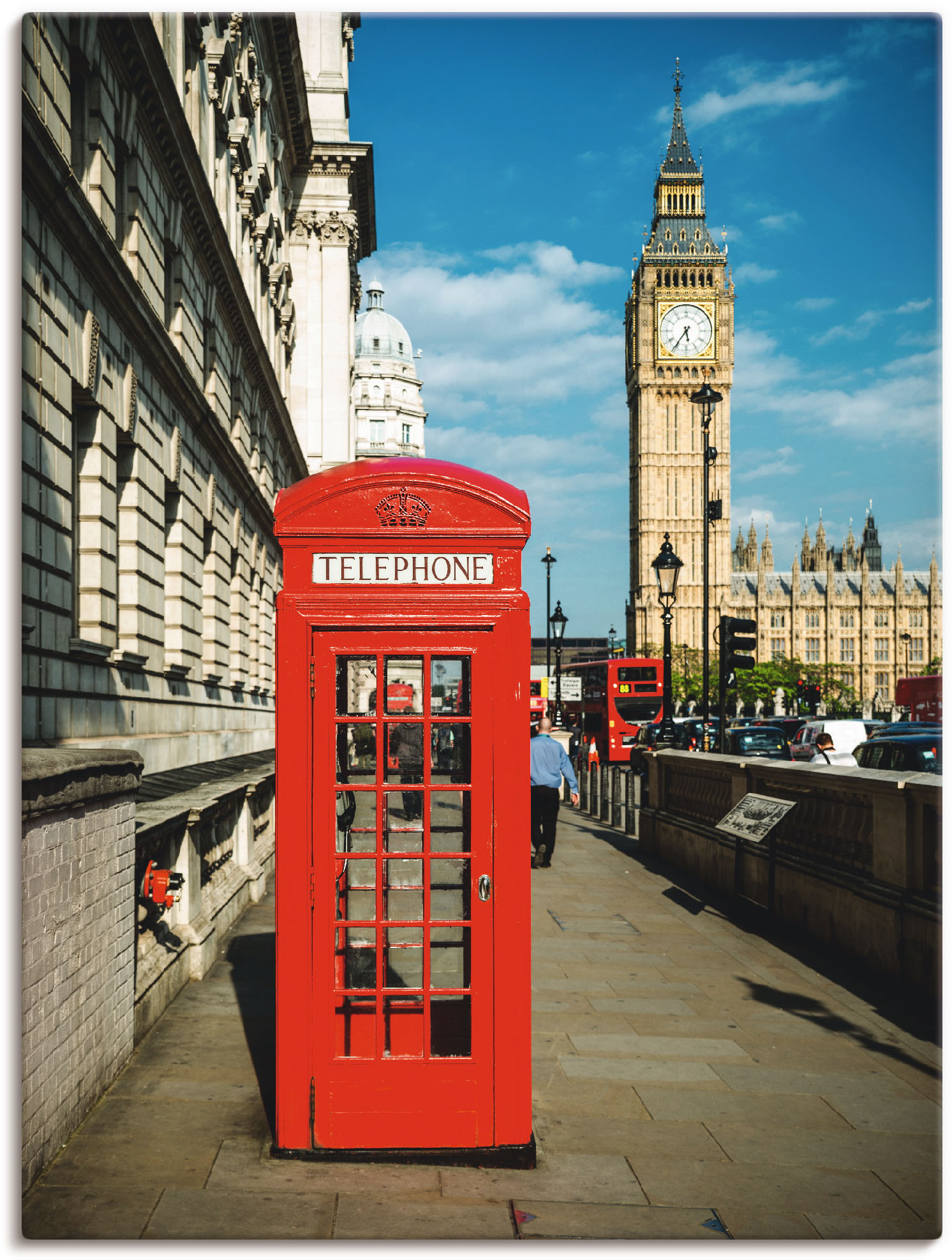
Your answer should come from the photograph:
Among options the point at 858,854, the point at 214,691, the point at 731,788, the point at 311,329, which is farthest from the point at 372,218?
the point at 858,854

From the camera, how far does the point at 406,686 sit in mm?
4902

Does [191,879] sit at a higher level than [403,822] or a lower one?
lower

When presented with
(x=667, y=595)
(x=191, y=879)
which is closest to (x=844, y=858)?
(x=191, y=879)

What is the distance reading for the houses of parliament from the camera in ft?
397

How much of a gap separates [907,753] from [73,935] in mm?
17770

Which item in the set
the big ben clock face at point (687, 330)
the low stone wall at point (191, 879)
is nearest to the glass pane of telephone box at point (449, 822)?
the low stone wall at point (191, 879)

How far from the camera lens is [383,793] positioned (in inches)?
189

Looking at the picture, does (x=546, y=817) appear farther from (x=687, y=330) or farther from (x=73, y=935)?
(x=687, y=330)

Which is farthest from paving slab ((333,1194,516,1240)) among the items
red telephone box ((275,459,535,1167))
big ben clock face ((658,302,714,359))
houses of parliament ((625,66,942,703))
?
big ben clock face ((658,302,714,359))

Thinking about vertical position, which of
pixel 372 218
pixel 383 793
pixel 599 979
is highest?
pixel 372 218

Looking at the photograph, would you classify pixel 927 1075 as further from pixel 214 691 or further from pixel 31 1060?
pixel 214 691

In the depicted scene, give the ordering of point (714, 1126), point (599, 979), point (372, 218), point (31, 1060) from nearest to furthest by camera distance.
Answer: point (31, 1060) → point (714, 1126) → point (599, 979) → point (372, 218)

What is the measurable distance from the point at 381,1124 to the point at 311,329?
37.9 meters

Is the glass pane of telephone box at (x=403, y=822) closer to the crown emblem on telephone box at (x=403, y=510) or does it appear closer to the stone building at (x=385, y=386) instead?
the crown emblem on telephone box at (x=403, y=510)
